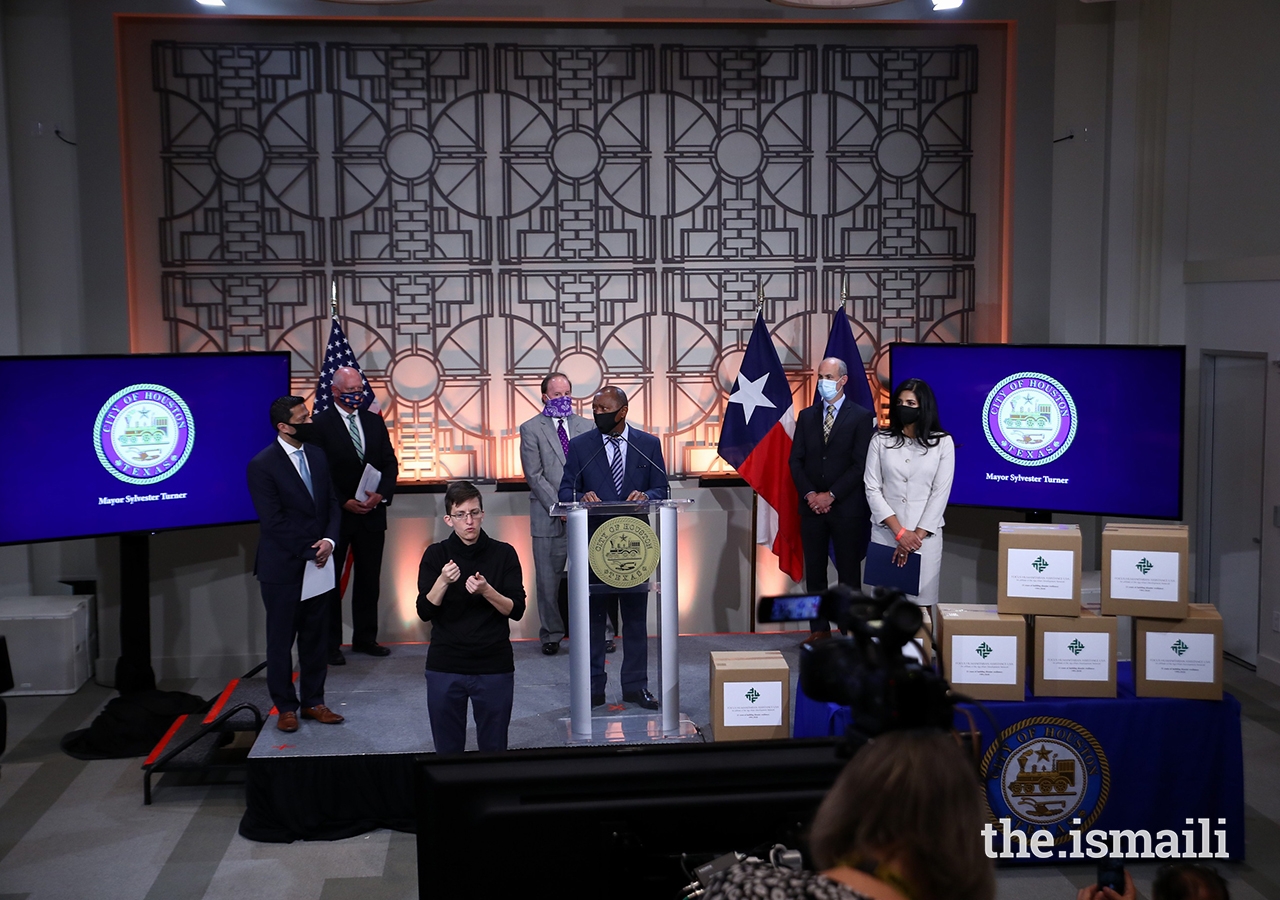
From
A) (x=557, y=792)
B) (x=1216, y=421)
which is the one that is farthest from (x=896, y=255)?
(x=557, y=792)

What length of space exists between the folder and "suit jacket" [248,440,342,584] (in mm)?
2580

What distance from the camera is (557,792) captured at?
1.32 m

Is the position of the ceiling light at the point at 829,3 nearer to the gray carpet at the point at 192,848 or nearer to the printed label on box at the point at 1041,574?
the printed label on box at the point at 1041,574

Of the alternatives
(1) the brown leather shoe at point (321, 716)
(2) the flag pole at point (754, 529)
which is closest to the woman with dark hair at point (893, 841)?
(1) the brown leather shoe at point (321, 716)

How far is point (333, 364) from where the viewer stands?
6.62 metres

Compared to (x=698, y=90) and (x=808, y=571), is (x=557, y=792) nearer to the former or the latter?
(x=808, y=571)

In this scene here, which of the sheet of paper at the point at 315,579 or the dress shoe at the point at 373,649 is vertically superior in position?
the sheet of paper at the point at 315,579

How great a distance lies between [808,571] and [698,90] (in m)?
2.98

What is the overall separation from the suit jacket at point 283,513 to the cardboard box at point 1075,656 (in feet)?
9.65

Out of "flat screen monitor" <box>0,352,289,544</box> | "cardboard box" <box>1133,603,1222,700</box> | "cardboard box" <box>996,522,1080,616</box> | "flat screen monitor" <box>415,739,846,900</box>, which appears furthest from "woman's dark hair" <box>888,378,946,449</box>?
"flat screen monitor" <box>415,739,846,900</box>

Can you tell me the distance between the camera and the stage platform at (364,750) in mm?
4766

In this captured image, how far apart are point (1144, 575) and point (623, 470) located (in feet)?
7.05

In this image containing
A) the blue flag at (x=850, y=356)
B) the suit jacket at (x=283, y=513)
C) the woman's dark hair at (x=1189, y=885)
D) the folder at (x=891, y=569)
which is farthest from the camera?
the blue flag at (x=850, y=356)

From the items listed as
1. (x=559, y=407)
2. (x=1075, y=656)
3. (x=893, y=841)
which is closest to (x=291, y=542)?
(x=559, y=407)
